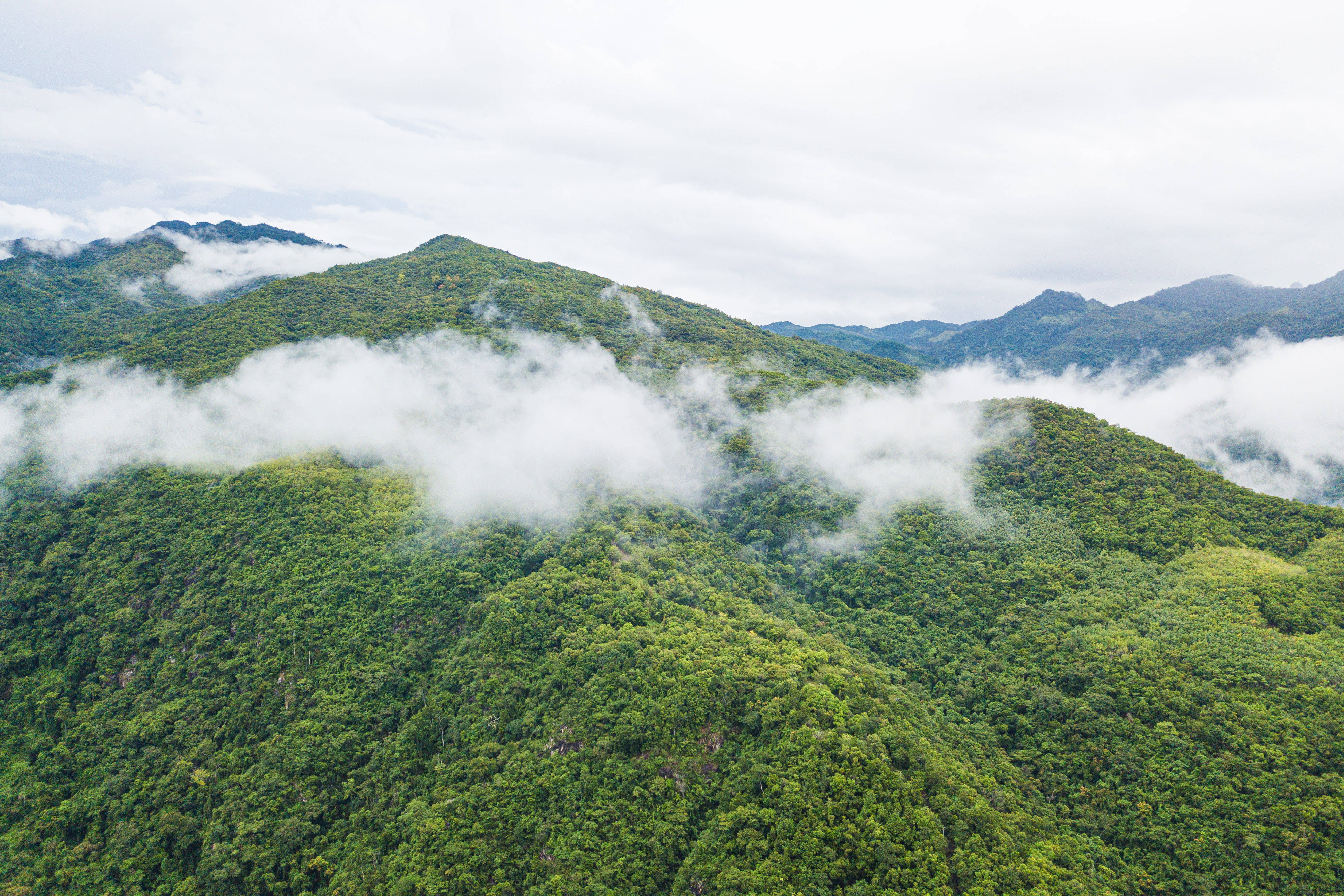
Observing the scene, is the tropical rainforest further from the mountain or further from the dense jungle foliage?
the mountain

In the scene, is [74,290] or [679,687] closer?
[679,687]

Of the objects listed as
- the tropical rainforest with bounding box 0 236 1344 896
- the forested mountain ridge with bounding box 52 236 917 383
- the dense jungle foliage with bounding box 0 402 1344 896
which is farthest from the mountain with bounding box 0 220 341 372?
the dense jungle foliage with bounding box 0 402 1344 896

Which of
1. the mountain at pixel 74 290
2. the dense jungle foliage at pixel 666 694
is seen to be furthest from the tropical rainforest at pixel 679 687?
the mountain at pixel 74 290

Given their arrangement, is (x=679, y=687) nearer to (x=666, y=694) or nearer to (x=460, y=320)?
(x=666, y=694)

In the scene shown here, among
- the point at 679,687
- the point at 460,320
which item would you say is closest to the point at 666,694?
the point at 679,687

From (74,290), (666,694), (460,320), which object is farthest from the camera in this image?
(74,290)

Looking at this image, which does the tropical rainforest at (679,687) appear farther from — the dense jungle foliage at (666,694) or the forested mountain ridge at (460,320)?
the forested mountain ridge at (460,320)

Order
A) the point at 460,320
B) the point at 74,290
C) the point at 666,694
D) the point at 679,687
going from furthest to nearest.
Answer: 1. the point at 74,290
2. the point at 460,320
3. the point at 666,694
4. the point at 679,687

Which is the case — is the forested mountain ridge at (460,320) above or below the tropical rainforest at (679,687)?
above
